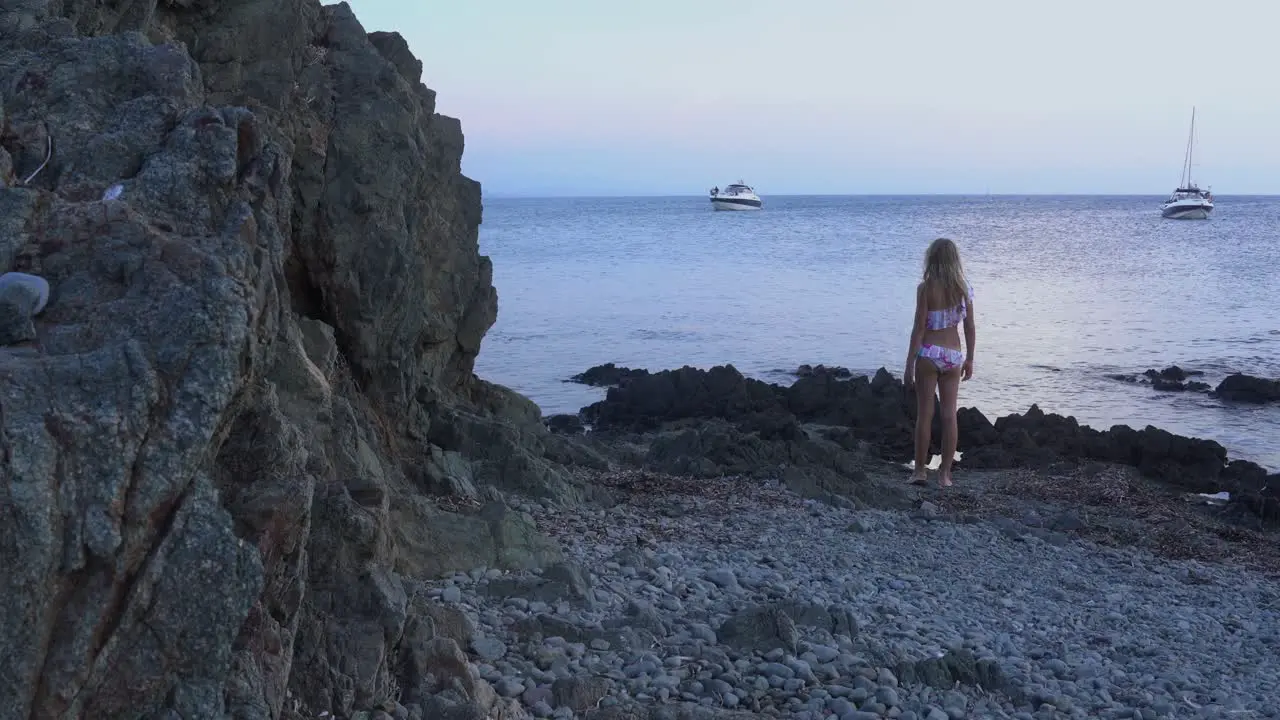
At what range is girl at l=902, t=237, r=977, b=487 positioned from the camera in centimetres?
1067

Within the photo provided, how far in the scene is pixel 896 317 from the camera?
28.6 meters

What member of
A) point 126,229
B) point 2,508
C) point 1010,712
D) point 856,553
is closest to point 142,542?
point 2,508

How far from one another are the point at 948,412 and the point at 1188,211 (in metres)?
85.2

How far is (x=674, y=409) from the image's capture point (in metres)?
15.9

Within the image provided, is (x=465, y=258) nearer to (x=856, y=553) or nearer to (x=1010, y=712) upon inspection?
(x=856, y=553)

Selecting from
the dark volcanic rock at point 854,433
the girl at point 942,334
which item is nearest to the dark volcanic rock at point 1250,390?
the dark volcanic rock at point 854,433

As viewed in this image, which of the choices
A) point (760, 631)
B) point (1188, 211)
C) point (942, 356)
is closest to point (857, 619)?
point (760, 631)

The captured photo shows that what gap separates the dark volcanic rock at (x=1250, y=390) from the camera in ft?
60.8

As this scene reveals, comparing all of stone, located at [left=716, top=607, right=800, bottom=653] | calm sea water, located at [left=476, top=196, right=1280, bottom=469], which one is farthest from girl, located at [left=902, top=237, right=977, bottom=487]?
calm sea water, located at [left=476, top=196, right=1280, bottom=469]

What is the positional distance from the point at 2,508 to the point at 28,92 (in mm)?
2216

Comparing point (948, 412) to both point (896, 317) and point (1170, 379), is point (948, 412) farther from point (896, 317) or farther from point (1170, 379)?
point (896, 317)

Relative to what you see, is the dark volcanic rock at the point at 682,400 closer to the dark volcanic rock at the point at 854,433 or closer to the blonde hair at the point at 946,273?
the dark volcanic rock at the point at 854,433

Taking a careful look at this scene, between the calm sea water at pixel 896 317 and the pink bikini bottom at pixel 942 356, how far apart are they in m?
6.39

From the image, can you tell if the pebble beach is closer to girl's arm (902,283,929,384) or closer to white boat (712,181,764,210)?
girl's arm (902,283,929,384)
